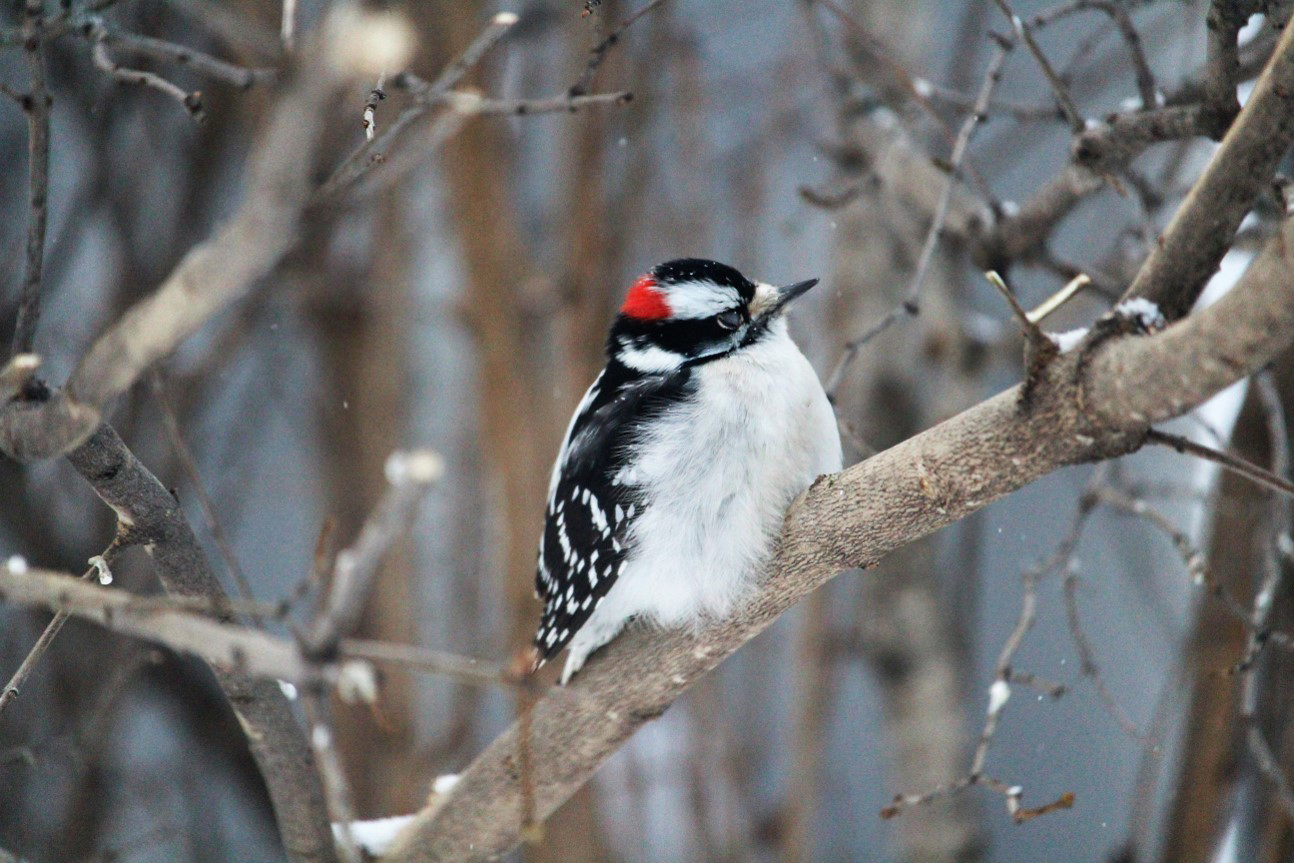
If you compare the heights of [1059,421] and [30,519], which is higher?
[30,519]

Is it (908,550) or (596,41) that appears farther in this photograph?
(908,550)

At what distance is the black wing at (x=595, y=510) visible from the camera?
243 cm

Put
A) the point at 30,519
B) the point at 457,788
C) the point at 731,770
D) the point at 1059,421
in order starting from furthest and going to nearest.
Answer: the point at 731,770
the point at 30,519
the point at 457,788
the point at 1059,421

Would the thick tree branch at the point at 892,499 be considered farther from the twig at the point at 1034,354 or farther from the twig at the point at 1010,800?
the twig at the point at 1010,800

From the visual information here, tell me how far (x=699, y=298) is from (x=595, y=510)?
552mm

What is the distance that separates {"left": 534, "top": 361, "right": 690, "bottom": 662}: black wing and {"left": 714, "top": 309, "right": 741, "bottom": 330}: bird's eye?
16 centimetres

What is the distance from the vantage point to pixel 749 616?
2.04 metres

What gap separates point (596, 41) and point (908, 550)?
241 cm

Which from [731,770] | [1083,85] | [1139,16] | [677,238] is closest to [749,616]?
[731,770]

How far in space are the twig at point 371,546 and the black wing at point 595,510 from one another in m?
1.36

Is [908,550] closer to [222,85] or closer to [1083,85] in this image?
[1083,85]

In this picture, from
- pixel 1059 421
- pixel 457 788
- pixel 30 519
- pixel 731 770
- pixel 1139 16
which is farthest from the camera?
pixel 1139 16

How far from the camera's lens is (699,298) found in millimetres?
2621

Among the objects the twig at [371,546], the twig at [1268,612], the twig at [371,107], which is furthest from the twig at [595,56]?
the twig at [1268,612]
